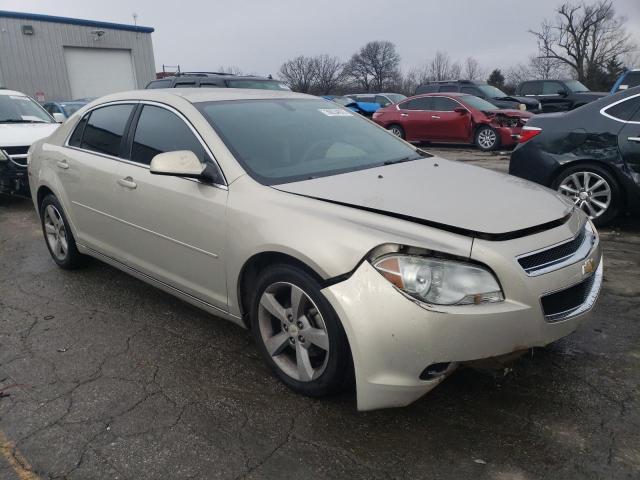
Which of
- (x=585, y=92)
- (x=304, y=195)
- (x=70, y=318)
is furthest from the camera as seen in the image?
(x=585, y=92)

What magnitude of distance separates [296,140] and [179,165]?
0.78 m

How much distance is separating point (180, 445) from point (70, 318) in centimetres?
186

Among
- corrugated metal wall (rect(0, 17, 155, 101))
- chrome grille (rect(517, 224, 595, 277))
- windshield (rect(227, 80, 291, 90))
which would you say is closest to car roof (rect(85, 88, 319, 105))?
chrome grille (rect(517, 224, 595, 277))

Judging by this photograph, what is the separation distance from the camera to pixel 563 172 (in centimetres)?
564

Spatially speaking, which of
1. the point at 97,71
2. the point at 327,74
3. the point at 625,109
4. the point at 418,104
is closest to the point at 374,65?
the point at 327,74

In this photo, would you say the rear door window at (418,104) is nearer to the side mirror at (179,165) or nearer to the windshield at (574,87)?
the windshield at (574,87)

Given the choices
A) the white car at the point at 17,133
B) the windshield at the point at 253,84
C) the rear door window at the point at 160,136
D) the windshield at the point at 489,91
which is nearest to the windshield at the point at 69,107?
the white car at the point at 17,133

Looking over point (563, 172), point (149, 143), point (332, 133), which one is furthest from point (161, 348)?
point (563, 172)

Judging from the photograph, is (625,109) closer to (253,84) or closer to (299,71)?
(253,84)

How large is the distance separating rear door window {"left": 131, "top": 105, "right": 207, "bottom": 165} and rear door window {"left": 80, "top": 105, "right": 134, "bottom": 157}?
0.77 ft

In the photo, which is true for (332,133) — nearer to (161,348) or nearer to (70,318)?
(161,348)

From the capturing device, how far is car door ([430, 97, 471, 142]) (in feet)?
42.1

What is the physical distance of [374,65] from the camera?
62.8m

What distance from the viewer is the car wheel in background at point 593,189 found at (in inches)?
210
